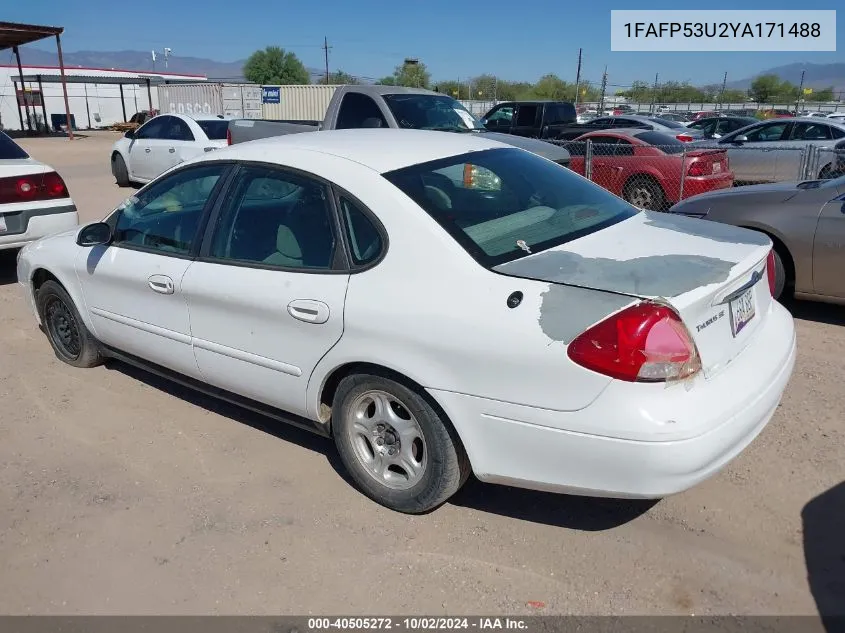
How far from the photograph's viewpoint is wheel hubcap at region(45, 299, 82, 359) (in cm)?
488

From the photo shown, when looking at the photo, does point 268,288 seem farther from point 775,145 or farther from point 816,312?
point 775,145

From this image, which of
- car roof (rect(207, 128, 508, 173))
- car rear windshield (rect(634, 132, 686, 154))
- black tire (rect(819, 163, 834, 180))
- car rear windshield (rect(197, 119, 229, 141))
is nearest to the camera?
car roof (rect(207, 128, 508, 173))

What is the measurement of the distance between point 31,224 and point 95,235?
11.3 feet

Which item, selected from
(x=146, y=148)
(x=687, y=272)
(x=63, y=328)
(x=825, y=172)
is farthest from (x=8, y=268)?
(x=825, y=172)

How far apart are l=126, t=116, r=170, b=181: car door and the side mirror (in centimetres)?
996

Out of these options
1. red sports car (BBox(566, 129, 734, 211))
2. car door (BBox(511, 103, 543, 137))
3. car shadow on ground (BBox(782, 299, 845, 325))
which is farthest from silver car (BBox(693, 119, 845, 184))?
car shadow on ground (BBox(782, 299, 845, 325))

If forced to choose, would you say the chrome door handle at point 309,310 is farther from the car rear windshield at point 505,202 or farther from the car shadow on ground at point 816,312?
the car shadow on ground at point 816,312

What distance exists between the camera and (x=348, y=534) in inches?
123

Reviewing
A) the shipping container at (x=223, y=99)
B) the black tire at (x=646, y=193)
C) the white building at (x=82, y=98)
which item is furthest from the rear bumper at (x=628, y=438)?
the white building at (x=82, y=98)

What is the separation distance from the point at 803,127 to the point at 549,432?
49.8ft

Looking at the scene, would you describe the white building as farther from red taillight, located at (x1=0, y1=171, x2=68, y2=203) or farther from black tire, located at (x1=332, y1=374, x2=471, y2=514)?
black tire, located at (x1=332, y1=374, x2=471, y2=514)

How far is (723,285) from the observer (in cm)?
273

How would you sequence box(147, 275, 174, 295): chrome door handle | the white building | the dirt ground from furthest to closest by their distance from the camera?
the white building < box(147, 275, 174, 295): chrome door handle < the dirt ground

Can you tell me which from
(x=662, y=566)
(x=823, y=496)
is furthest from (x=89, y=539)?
(x=823, y=496)
